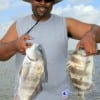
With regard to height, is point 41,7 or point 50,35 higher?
point 41,7

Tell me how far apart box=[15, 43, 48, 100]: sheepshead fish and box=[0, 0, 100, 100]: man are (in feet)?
0.91

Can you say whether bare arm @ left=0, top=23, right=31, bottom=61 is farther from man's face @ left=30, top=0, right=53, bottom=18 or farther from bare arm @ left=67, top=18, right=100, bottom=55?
bare arm @ left=67, top=18, right=100, bottom=55

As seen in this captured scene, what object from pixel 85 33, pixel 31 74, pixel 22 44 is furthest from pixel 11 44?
pixel 85 33

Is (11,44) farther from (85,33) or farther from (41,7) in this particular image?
(85,33)

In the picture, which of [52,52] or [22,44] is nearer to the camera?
[22,44]

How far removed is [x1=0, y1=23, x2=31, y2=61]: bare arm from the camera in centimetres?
483

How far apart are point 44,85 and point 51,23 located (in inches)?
30.0

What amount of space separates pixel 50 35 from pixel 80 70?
63 cm

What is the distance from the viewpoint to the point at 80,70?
198 inches

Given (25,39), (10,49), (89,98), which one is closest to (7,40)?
(10,49)

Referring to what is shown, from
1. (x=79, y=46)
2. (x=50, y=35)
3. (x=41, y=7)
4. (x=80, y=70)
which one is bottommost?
(x=80, y=70)

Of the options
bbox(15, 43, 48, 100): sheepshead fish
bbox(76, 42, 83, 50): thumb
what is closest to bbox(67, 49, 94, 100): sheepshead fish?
bbox(76, 42, 83, 50): thumb

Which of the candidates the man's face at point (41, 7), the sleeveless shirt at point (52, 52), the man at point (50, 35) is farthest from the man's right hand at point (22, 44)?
the man's face at point (41, 7)

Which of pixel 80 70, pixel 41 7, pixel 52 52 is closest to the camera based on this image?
pixel 80 70
